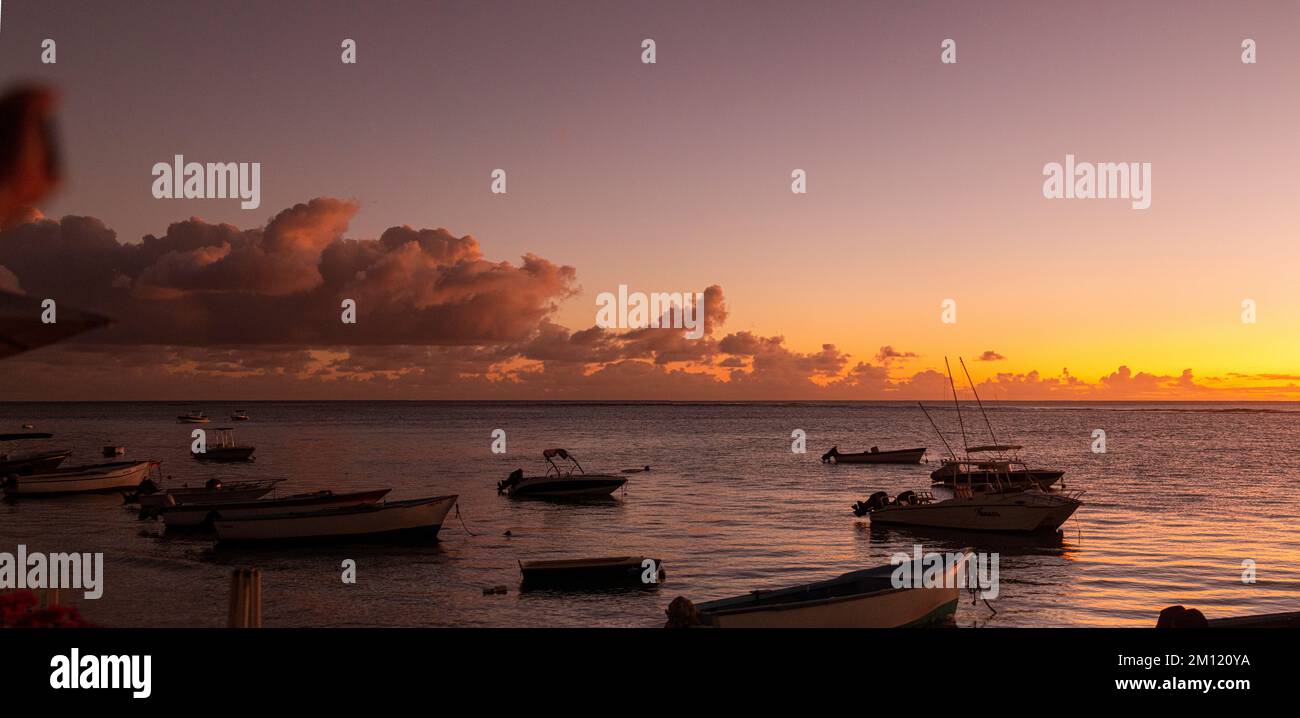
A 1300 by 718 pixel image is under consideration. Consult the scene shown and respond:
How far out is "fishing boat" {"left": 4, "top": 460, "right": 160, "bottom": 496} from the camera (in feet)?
145

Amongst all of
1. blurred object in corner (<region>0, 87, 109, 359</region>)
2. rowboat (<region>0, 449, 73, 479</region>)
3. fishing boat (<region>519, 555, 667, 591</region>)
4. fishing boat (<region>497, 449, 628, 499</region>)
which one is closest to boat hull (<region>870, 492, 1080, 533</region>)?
fishing boat (<region>519, 555, 667, 591</region>)

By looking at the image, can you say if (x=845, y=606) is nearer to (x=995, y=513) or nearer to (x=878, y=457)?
(x=995, y=513)

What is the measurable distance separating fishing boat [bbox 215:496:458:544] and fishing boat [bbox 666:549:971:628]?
1796 centimetres

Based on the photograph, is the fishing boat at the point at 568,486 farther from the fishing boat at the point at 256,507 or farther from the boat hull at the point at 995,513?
the boat hull at the point at 995,513

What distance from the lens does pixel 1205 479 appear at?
184 ft

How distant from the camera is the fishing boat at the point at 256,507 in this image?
3030 centimetres

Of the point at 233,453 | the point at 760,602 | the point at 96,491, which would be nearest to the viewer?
the point at 760,602

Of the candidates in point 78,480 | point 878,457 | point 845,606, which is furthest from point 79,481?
point 878,457

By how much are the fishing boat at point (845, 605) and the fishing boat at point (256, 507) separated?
1980 centimetres

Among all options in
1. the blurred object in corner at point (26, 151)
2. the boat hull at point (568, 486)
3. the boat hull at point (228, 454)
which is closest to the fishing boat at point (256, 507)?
the boat hull at point (568, 486)

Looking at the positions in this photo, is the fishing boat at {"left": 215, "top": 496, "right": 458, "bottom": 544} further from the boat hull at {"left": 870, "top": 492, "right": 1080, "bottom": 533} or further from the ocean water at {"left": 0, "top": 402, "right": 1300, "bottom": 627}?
the boat hull at {"left": 870, "top": 492, "right": 1080, "bottom": 533}
